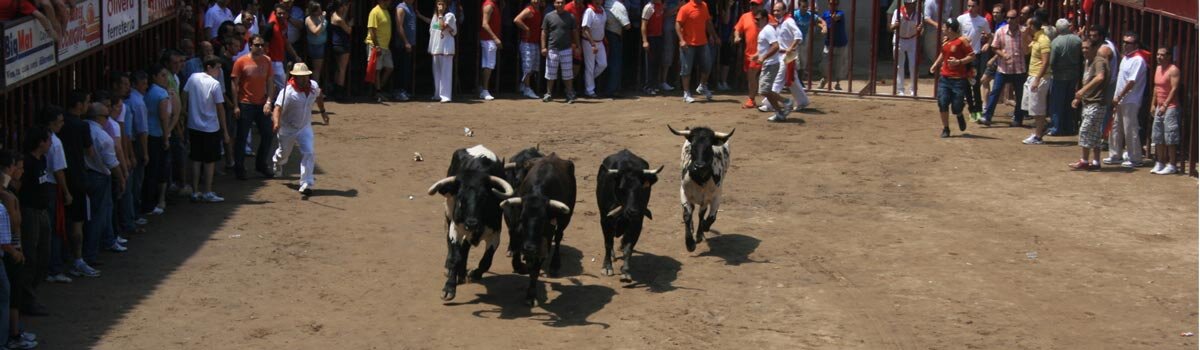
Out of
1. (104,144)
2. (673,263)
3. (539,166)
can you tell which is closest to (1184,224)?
(673,263)

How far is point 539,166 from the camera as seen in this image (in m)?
13.7

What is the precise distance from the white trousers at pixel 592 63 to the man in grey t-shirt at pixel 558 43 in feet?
0.95

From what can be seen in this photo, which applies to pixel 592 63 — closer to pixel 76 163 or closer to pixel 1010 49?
pixel 1010 49

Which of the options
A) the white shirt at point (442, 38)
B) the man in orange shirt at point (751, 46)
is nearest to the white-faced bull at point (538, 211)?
the man in orange shirt at point (751, 46)

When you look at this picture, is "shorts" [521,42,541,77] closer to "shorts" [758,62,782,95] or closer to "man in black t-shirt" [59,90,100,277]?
"shorts" [758,62,782,95]

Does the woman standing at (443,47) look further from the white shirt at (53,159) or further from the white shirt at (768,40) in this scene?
the white shirt at (53,159)

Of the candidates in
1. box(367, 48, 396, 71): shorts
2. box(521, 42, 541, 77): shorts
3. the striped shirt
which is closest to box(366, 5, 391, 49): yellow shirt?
box(367, 48, 396, 71): shorts

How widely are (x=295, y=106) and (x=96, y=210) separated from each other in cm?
352

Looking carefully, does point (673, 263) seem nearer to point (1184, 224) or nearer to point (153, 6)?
point (1184, 224)

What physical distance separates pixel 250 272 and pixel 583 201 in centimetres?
Answer: 448

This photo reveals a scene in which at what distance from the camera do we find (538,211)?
13.0 metres

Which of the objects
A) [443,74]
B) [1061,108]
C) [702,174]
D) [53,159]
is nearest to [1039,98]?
[1061,108]

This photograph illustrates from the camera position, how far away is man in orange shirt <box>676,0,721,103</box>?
77.9 ft

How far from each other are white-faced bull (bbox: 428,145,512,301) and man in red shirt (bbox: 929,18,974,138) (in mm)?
9180
